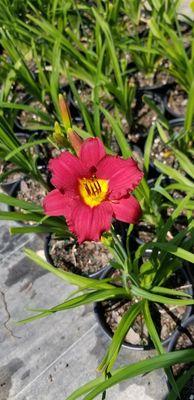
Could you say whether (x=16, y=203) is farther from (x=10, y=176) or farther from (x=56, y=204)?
(x=10, y=176)

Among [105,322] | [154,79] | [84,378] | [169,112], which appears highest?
[154,79]

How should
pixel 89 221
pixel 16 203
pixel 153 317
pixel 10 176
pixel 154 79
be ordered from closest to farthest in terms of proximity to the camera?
pixel 89 221
pixel 16 203
pixel 153 317
pixel 10 176
pixel 154 79

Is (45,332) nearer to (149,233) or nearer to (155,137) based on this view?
(149,233)

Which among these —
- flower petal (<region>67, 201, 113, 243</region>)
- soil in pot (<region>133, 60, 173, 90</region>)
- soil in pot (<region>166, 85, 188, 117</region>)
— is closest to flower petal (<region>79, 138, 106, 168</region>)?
flower petal (<region>67, 201, 113, 243</region>)

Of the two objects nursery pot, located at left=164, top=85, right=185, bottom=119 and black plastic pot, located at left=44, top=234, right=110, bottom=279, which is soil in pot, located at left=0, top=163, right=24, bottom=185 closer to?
black plastic pot, located at left=44, top=234, right=110, bottom=279

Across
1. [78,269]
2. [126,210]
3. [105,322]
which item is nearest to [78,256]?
[78,269]

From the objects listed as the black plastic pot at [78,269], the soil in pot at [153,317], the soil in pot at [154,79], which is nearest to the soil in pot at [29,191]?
the black plastic pot at [78,269]

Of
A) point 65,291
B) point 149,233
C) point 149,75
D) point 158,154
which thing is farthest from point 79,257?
point 149,75
